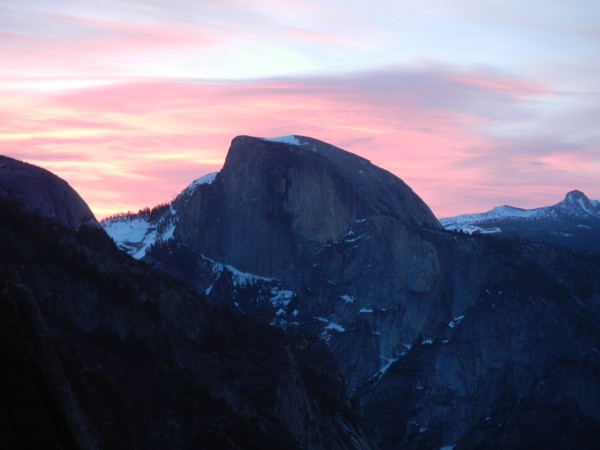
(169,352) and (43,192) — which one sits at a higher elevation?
(43,192)

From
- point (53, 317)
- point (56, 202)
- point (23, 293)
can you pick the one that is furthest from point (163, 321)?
point (23, 293)

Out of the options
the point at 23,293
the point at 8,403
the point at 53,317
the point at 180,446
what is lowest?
the point at 180,446

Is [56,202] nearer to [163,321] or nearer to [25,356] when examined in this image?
[163,321]

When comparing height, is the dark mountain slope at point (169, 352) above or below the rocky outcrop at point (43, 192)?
below

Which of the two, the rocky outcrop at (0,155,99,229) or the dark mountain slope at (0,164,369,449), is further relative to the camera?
the rocky outcrop at (0,155,99,229)

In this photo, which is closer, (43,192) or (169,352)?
(169,352)
